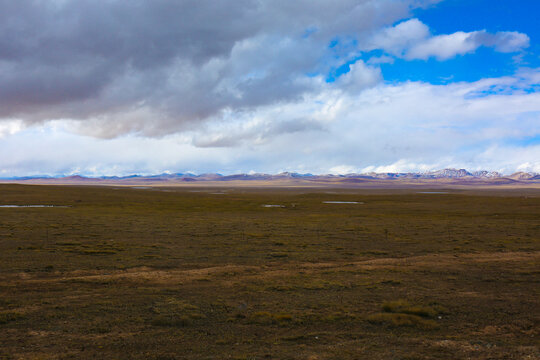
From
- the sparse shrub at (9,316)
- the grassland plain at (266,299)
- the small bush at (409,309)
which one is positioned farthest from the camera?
the small bush at (409,309)

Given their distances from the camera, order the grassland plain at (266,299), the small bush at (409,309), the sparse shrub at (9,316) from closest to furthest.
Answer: the grassland plain at (266,299)
the sparse shrub at (9,316)
the small bush at (409,309)

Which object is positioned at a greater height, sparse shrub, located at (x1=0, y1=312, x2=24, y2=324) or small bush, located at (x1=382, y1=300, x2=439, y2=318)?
sparse shrub, located at (x1=0, y1=312, x2=24, y2=324)

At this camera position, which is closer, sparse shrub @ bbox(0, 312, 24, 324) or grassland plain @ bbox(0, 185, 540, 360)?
grassland plain @ bbox(0, 185, 540, 360)

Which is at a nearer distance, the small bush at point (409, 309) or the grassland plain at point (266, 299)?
the grassland plain at point (266, 299)

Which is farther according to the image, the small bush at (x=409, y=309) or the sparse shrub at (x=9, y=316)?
the small bush at (x=409, y=309)

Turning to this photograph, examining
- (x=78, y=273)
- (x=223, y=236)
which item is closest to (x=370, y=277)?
(x=78, y=273)

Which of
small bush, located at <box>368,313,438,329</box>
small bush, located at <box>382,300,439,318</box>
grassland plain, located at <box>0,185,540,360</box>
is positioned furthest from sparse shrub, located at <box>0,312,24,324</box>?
small bush, located at <box>382,300,439,318</box>

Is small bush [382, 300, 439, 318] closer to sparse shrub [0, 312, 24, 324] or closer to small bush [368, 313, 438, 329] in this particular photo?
small bush [368, 313, 438, 329]

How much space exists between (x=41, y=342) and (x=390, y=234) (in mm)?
30170

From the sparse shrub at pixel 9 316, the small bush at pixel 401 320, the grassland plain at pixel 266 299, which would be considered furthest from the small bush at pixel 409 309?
the sparse shrub at pixel 9 316

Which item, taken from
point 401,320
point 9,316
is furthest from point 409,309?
point 9,316

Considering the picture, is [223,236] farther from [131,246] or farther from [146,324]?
[146,324]

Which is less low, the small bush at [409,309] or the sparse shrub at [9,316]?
the sparse shrub at [9,316]

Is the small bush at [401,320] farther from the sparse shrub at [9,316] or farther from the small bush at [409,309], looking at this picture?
the sparse shrub at [9,316]
